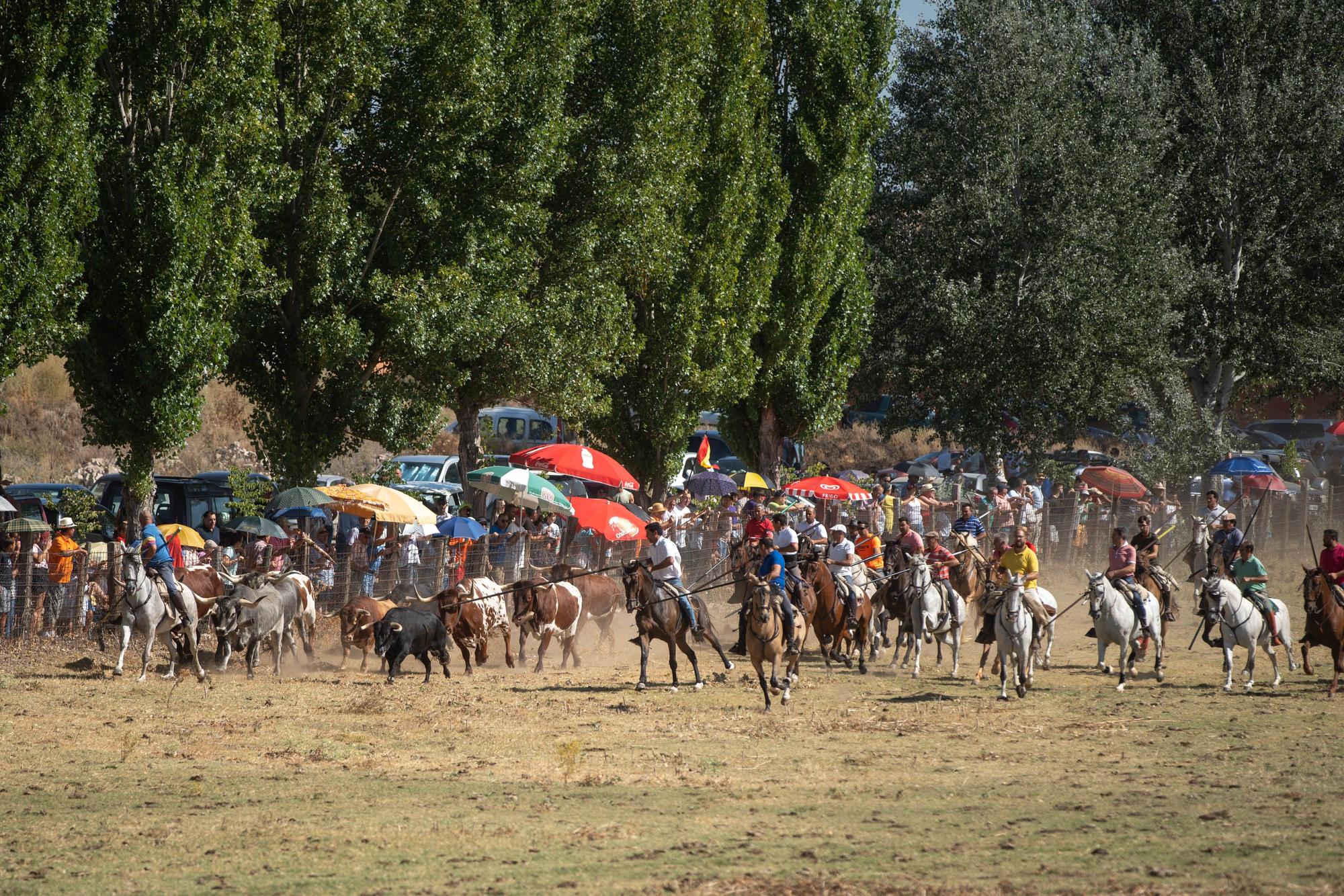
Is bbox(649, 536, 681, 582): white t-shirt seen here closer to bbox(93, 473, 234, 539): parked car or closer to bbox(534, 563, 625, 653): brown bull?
bbox(534, 563, 625, 653): brown bull

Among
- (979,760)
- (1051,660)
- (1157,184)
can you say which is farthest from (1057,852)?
(1157,184)

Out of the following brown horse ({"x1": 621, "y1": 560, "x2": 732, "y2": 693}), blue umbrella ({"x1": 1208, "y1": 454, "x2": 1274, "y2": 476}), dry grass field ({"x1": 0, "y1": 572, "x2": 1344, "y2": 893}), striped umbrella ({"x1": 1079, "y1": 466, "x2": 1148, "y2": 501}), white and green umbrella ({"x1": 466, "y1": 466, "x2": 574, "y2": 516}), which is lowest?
dry grass field ({"x1": 0, "y1": 572, "x2": 1344, "y2": 893})

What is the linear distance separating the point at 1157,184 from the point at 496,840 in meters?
35.9

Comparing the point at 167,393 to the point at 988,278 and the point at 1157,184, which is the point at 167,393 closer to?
the point at 988,278

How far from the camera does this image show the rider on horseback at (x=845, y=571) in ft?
73.9

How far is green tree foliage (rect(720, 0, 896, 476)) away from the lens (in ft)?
118

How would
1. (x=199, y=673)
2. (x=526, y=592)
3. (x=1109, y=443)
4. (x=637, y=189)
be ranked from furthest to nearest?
(x=1109, y=443) < (x=637, y=189) < (x=526, y=592) < (x=199, y=673)

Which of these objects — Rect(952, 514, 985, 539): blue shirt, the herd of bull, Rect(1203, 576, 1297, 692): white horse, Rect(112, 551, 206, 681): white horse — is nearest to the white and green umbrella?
the herd of bull

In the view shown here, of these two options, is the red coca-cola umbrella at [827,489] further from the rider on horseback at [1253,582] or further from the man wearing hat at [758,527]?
the rider on horseback at [1253,582]

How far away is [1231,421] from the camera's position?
50688 millimetres

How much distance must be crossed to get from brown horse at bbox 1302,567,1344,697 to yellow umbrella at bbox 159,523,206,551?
1689 cm

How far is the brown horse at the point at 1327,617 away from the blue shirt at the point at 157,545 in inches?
632

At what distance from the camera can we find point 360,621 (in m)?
21.6

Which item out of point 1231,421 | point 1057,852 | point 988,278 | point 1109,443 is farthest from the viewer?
point 1109,443
